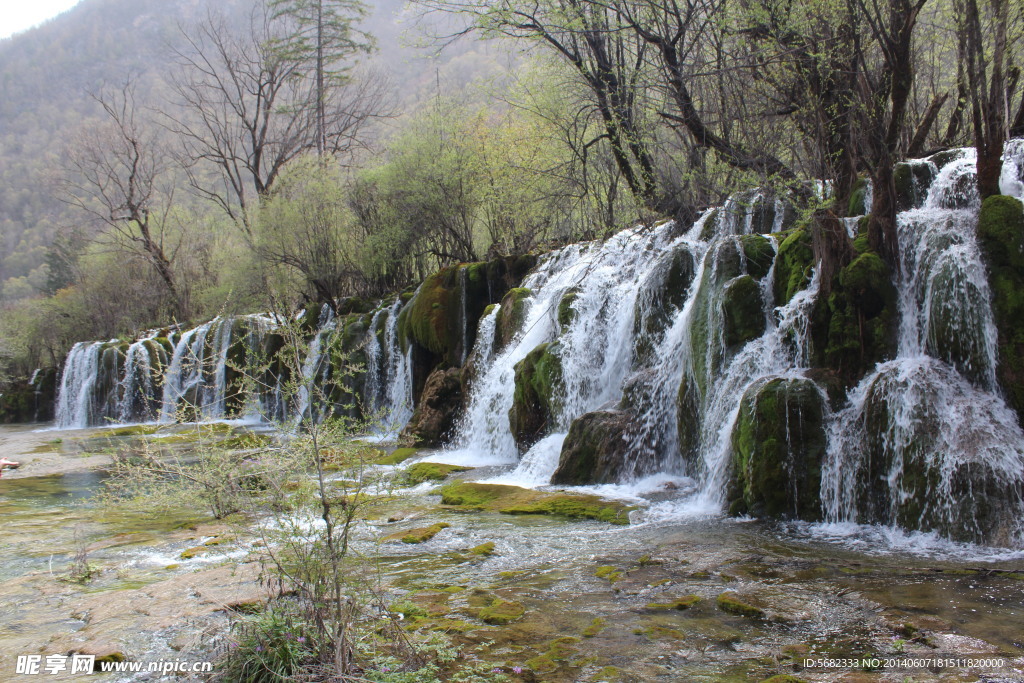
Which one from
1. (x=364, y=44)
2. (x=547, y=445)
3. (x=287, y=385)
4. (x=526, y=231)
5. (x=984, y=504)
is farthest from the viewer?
(x=364, y=44)

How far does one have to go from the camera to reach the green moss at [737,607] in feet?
14.0

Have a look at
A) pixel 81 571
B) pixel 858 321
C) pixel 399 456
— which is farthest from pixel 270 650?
pixel 399 456

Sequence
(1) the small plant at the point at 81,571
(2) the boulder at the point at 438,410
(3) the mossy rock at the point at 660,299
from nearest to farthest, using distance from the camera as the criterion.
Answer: (1) the small plant at the point at 81,571
(3) the mossy rock at the point at 660,299
(2) the boulder at the point at 438,410

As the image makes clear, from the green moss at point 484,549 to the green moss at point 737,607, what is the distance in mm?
2141

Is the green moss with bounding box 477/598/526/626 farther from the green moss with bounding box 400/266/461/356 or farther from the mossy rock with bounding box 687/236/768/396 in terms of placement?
the green moss with bounding box 400/266/461/356

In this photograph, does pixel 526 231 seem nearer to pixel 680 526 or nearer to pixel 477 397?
pixel 477 397

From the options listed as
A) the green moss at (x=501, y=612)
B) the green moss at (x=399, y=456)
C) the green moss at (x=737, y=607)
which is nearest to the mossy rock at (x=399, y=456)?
the green moss at (x=399, y=456)

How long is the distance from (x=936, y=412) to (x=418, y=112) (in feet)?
61.3

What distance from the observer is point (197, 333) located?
24.7 m

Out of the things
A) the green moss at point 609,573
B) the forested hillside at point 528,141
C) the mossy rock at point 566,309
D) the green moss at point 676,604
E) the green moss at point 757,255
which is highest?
the forested hillside at point 528,141

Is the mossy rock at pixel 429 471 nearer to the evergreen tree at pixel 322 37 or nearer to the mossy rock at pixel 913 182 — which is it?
the mossy rock at pixel 913 182

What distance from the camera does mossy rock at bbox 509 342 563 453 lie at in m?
10.8

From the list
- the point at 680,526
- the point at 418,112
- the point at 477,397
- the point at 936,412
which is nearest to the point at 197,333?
the point at 418,112

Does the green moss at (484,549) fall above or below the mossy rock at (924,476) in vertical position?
below
